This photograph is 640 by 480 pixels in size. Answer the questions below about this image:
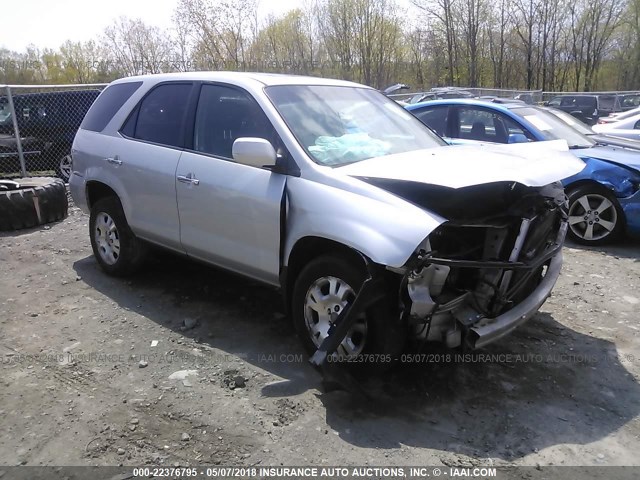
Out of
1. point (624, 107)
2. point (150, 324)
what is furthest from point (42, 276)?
point (624, 107)

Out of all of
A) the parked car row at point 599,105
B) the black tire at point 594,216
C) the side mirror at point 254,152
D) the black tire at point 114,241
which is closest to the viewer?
the side mirror at point 254,152

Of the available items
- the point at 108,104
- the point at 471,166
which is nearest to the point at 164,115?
the point at 108,104

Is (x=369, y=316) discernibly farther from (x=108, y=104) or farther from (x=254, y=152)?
(x=108, y=104)

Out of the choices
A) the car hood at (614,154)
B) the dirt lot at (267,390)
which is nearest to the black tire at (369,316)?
the dirt lot at (267,390)

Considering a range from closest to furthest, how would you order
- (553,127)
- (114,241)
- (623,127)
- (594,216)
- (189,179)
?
(189,179)
(114,241)
(594,216)
(553,127)
(623,127)

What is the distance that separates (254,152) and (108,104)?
2.63m

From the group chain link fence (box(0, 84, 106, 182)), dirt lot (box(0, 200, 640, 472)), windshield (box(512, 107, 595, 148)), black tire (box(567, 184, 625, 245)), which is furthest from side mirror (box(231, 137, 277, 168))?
chain link fence (box(0, 84, 106, 182))

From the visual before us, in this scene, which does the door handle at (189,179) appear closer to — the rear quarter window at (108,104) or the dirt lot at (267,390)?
the dirt lot at (267,390)

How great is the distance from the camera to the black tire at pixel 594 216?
6.23m

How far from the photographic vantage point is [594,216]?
6.37 m

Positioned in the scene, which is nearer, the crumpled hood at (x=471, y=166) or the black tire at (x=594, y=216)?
the crumpled hood at (x=471, y=166)

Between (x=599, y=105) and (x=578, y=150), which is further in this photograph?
(x=599, y=105)

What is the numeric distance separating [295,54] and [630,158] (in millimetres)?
37970

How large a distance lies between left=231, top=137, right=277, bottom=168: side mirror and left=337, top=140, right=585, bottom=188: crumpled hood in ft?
1.56
